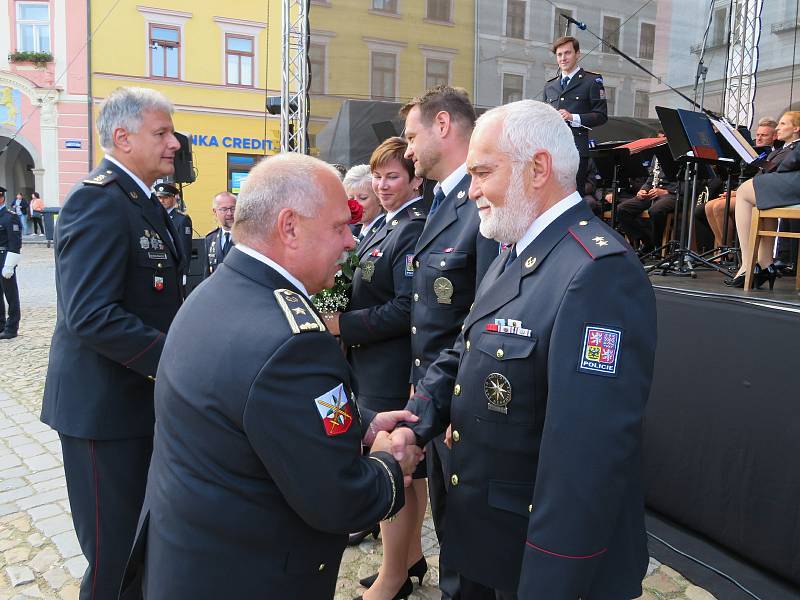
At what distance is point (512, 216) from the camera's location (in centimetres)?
172

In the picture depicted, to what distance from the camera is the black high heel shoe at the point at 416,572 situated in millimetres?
3006

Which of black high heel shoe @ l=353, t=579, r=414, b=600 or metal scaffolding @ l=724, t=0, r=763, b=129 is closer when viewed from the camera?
black high heel shoe @ l=353, t=579, r=414, b=600

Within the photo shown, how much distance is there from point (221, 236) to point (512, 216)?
6381mm

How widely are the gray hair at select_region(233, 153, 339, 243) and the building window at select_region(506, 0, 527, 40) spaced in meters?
8.25

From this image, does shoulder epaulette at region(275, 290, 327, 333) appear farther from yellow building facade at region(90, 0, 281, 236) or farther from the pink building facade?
the pink building facade

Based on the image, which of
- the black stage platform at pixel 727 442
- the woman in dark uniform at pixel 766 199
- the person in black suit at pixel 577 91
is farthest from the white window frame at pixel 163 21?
the black stage platform at pixel 727 442

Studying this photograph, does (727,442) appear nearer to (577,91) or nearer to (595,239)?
(595,239)

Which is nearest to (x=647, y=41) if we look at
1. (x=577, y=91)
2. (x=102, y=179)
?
(x=577, y=91)

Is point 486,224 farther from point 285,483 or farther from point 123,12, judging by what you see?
point 123,12

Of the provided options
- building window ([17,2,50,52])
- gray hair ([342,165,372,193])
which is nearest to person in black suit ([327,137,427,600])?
gray hair ([342,165,372,193])

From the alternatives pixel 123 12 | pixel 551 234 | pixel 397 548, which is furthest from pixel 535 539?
pixel 123 12

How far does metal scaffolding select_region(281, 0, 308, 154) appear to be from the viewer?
895cm

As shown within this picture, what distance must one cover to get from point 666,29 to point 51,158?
2213cm

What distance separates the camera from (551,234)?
1657mm
